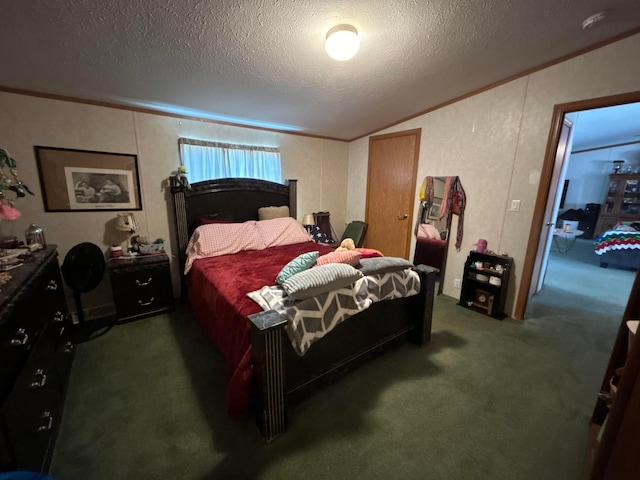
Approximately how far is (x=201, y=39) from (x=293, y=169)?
2.17m

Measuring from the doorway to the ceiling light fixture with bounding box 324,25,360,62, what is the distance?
78.6 inches

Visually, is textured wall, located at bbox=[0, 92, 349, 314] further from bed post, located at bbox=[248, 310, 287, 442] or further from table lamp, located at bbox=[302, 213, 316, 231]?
bed post, located at bbox=[248, 310, 287, 442]

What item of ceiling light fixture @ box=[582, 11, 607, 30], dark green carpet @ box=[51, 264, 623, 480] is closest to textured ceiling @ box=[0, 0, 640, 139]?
ceiling light fixture @ box=[582, 11, 607, 30]

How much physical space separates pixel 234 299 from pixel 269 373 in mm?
554

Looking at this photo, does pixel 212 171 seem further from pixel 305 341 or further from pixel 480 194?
pixel 480 194

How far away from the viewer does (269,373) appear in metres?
1.32

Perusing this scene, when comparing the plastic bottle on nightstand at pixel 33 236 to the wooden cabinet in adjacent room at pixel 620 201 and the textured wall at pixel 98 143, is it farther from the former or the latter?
the wooden cabinet in adjacent room at pixel 620 201

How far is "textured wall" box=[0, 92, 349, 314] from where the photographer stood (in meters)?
2.23

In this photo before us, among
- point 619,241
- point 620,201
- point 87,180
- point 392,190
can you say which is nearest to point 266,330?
point 87,180

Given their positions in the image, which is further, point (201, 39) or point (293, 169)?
point (293, 169)

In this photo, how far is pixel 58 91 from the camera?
87.8 inches

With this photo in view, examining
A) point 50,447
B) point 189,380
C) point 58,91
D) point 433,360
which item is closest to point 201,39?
point 58,91

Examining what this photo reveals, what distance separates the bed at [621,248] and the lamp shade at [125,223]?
7011 millimetres

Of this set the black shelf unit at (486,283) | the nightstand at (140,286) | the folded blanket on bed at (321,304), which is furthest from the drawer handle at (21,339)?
the black shelf unit at (486,283)
